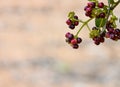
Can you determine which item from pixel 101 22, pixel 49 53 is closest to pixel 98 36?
pixel 101 22

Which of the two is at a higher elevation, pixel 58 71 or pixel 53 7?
pixel 53 7

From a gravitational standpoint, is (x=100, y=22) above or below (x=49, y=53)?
below

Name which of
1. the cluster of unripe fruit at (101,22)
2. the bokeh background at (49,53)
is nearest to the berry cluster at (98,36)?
the cluster of unripe fruit at (101,22)

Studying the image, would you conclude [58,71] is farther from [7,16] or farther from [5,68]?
[7,16]

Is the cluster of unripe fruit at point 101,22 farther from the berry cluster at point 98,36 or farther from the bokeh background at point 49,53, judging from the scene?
the bokeh background at point 49,53

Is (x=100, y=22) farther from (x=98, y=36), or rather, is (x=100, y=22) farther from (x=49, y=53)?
(x=49, y=53)

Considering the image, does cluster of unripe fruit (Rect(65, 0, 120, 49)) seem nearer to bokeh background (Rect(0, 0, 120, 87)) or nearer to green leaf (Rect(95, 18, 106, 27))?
green leaf (Rect(95, 18, 106, 27))

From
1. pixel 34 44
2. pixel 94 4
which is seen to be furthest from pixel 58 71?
pixel 94 4

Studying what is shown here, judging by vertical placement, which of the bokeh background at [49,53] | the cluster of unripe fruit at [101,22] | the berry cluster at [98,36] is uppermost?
the bokeh background at [49,53]

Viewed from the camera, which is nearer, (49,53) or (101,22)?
(101,22)
